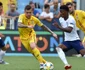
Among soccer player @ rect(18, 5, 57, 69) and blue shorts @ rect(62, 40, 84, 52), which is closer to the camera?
blue shorts @ rect(62, 40, 84, 52)

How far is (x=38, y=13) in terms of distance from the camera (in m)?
19.8

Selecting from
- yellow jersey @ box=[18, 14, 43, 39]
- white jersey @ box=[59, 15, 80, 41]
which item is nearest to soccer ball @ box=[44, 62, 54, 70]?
white jersey @ box=[59, 15, 80, 41]

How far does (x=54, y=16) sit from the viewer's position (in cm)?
1962

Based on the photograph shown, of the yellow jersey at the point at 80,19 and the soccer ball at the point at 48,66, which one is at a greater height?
the yellow jersey at the point at 80,19

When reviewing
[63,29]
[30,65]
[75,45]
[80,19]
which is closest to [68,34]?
[75,45]

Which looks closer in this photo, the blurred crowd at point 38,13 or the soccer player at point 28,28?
the soccer player at point 28,28

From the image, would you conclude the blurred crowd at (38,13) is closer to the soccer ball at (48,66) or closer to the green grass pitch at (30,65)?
the green grass pitch at (30,65)

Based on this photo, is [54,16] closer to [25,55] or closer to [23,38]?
[25,55]

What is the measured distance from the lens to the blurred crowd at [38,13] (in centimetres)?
1891

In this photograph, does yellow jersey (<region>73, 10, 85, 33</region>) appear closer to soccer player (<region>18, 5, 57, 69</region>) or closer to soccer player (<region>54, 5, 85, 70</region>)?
soccer player (<region>18, 5, 57, 69</region>)

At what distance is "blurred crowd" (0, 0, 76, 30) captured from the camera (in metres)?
18.9

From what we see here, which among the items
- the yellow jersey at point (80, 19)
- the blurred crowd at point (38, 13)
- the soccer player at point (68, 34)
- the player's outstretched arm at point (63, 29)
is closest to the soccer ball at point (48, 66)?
the soccer player at point (68, 34)

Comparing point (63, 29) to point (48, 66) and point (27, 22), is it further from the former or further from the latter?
point (27, 22)

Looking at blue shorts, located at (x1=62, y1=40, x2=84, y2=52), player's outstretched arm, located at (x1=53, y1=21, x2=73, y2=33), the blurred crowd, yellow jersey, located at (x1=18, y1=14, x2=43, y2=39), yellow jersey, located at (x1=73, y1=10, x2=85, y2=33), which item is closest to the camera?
player's outstretched arm, located at (x1=53, y1=21, x2=73, y2=33)
